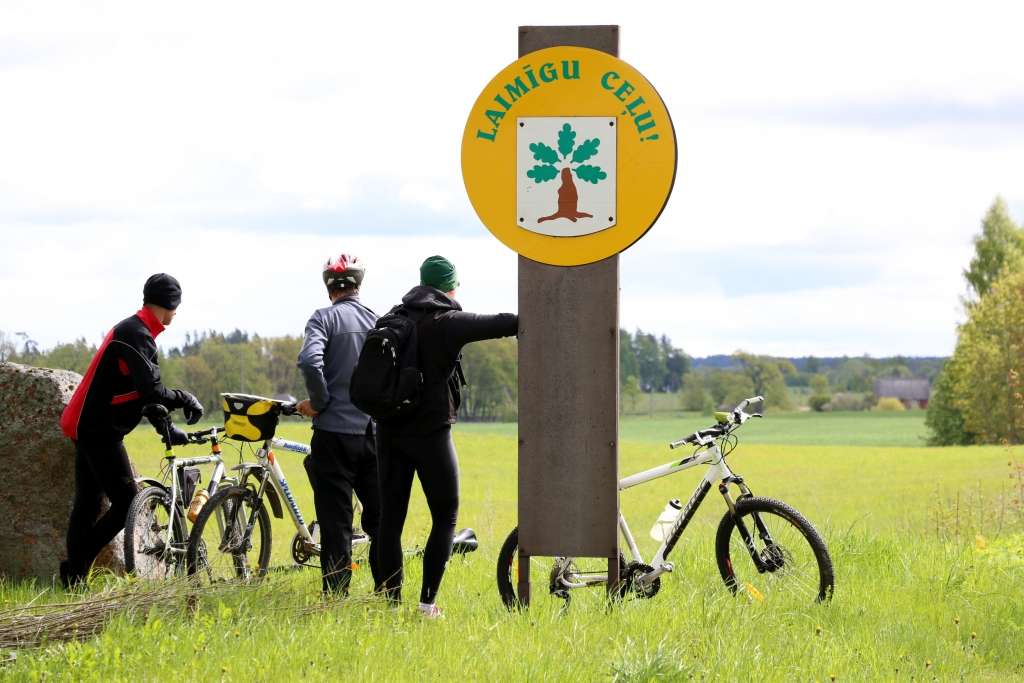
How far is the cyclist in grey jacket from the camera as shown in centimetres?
734


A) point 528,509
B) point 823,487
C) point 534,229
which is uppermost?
point 534,229

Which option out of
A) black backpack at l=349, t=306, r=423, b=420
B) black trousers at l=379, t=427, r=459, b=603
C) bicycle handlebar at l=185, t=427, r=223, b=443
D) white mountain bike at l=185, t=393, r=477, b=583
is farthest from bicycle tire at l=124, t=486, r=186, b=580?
black backpack at l=349, t=306, r=423, b=420

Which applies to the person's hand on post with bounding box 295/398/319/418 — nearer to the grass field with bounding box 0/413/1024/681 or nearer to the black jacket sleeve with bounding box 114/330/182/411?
the grass field with bounding box 0/413/1024/681

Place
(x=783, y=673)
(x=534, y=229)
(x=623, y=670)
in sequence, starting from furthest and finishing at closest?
(x=534, y=229)
(x=783, y=673)
(x=623, y=670)

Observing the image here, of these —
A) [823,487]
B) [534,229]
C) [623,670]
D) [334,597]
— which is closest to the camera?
[623,670]

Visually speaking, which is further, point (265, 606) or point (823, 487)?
point (823, 487)

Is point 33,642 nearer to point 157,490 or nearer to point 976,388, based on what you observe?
point 157,490

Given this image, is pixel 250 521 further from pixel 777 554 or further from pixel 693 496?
pixel 777 554

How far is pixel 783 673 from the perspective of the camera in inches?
220

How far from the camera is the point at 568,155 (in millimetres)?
6172

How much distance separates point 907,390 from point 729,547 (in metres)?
141

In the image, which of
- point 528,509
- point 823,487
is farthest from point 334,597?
point 823,487

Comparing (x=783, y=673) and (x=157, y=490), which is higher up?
(x=157, y=490)

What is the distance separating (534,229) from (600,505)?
1527mm
